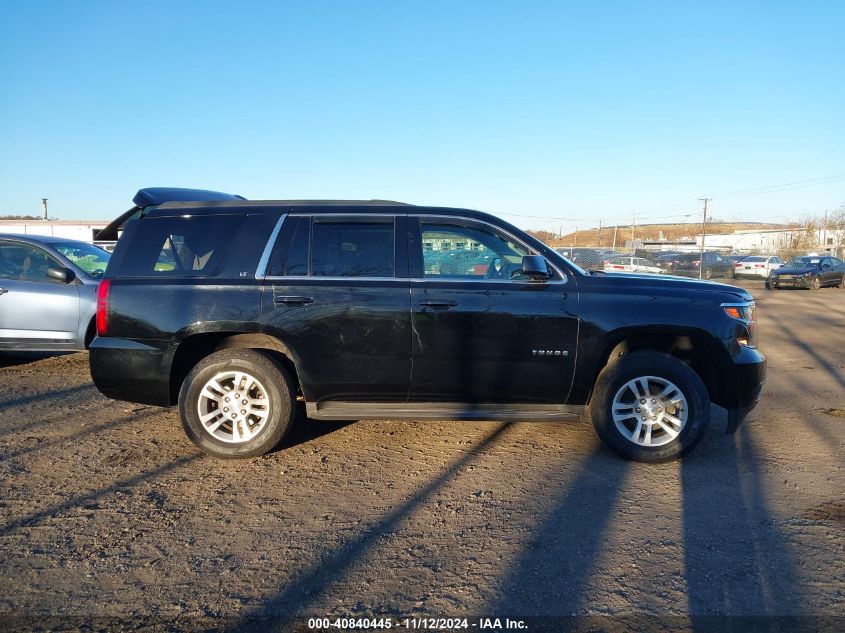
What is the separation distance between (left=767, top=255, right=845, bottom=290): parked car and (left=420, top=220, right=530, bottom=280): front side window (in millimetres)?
23853

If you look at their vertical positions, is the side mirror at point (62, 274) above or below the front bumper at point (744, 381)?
above

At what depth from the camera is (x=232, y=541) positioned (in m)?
3.54

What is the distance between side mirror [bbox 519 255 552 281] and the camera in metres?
4.59

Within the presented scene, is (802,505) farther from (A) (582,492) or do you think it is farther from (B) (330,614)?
(B) (330,614)

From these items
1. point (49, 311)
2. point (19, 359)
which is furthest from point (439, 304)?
point (19, 359)

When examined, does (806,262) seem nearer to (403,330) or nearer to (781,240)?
(403,330)

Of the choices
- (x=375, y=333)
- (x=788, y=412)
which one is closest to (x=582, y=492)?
(x=375, y=333)

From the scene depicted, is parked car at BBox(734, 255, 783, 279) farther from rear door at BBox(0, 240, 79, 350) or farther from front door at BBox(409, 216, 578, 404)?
rear door at BBox(0, 240, 79, 350)

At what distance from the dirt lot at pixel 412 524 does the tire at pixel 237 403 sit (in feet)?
0.54

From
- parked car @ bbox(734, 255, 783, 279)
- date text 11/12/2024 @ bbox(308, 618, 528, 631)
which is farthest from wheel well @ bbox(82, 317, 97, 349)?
parked car @ bbox(734, 255, 783, 279)

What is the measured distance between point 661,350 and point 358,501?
2.61 metres

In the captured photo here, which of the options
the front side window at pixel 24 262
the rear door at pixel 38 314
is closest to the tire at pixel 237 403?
the rear door at pixel 38 314

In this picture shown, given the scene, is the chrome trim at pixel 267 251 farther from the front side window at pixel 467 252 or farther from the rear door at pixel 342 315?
the front side window at pixel 467 252

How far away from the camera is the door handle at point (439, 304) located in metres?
4.69
